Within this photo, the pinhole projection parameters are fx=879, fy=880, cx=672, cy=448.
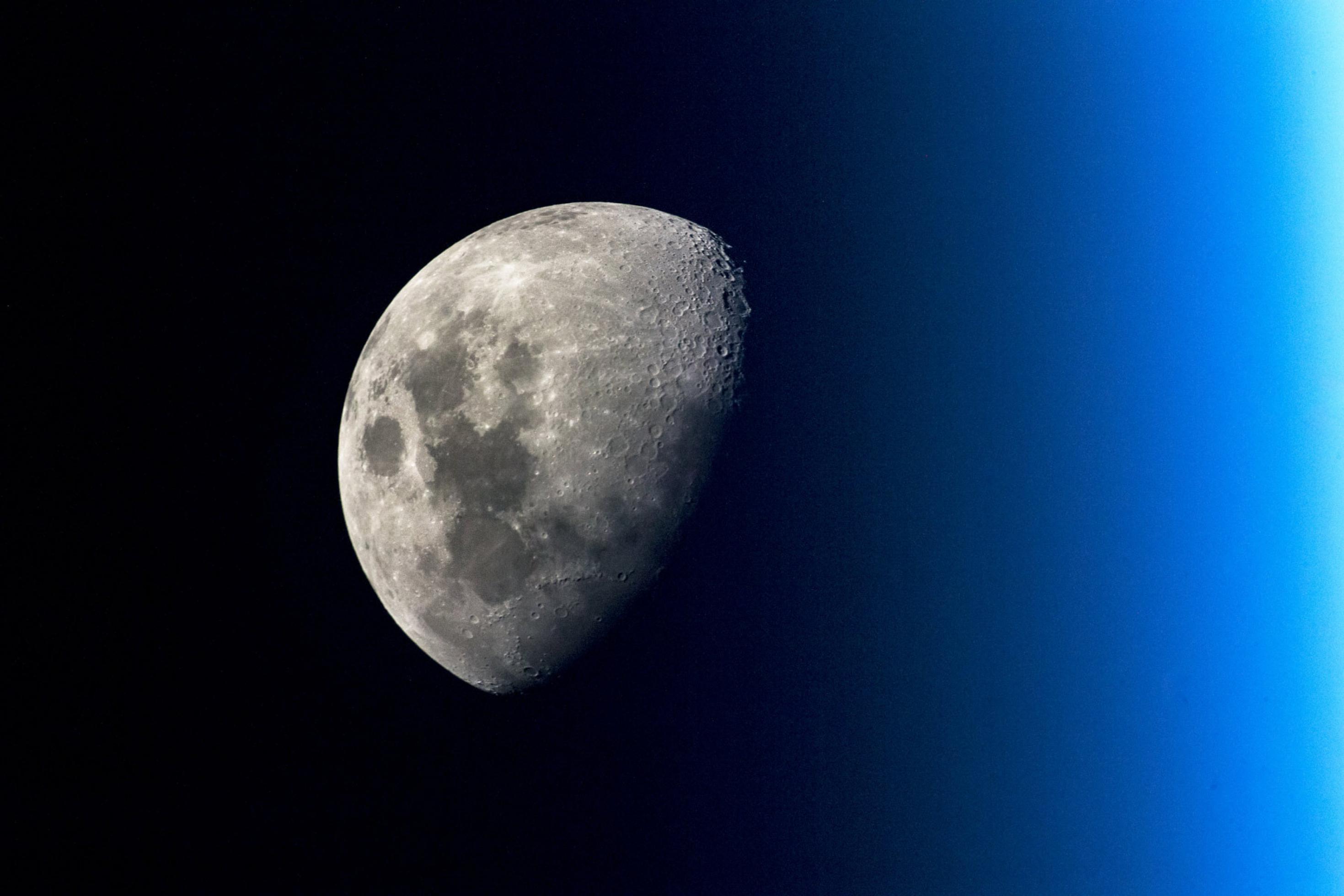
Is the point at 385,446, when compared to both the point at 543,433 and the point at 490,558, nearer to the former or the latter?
the point at 490,558

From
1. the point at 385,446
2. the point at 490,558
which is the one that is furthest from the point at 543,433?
the point at 385,446

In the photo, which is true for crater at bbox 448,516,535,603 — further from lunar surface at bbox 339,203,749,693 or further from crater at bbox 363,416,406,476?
crater at bbox 363,416,406,476

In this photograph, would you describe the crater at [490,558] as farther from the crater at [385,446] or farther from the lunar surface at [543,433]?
the crater at [385,446]

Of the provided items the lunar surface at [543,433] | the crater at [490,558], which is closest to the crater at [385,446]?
the lunar surface at [543,433]

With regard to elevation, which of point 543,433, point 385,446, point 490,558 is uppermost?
point 543,433

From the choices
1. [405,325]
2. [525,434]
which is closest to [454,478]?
[525,434]

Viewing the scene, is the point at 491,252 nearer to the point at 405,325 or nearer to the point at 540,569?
the point at 405,325

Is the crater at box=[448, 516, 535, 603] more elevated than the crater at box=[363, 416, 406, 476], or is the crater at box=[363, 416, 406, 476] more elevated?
the crater at box=[363, 416, 406, 476]

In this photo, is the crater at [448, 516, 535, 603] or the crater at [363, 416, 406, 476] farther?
the crater at [363, 416, 406, 476]

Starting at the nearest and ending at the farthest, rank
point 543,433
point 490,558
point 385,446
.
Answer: point 543,433 < point 490,558 < point 385,446

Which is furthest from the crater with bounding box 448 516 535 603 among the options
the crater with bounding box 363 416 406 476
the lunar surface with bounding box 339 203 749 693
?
the crater with bounding box 363 416 406 476
